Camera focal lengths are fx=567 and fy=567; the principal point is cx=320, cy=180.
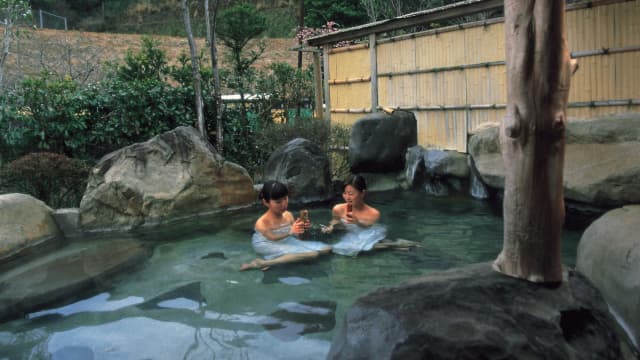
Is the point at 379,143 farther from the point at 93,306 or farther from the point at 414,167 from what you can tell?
the point at 93,306

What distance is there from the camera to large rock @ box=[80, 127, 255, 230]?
754 centimetres

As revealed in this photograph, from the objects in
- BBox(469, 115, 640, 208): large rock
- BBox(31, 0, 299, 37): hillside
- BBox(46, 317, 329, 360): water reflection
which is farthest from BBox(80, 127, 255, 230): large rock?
BBox(31, 0, 299, 37): hillside

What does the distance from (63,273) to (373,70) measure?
7798mm

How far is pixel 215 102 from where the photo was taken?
11383mm

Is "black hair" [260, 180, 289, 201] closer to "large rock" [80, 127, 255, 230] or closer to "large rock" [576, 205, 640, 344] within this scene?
"large rock" [80, 127, 255, 230]

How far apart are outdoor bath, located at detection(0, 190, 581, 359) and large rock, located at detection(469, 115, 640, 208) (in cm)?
53

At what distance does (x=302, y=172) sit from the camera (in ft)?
29.2

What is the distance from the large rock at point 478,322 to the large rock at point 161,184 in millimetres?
5399

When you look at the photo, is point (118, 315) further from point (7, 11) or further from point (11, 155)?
point (7, 11)

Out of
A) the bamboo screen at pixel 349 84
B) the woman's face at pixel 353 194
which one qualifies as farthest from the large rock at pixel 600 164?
the bamboo screen at pixel 349 84

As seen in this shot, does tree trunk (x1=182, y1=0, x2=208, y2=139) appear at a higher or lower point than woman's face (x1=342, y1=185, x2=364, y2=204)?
higher

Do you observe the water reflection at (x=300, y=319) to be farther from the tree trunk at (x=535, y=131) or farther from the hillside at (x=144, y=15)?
the hillside at (x=144, y=15)

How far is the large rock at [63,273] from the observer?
4.84 meters

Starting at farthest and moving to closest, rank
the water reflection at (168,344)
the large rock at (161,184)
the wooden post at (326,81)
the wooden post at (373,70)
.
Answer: the wooden post at (326,81) → the wooden post at (373,70) → the large rock at (161,184) → the water reflection at (168,344)
